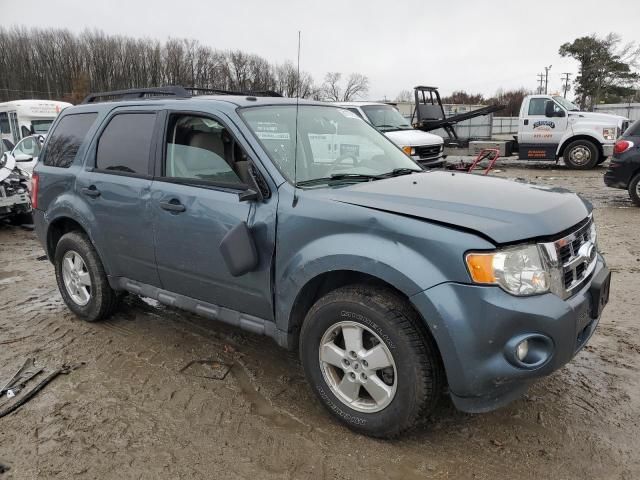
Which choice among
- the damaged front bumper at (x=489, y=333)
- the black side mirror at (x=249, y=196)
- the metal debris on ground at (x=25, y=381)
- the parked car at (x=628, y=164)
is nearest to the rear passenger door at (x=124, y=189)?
the metal debris on ground at (x=25, y=381)

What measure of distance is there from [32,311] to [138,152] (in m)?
2.23

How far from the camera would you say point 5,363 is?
12.8ft

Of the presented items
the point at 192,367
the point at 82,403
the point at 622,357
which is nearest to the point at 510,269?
the point at 622,357

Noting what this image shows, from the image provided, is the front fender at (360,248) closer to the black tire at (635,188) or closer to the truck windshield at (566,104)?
the black tire at (635,188)

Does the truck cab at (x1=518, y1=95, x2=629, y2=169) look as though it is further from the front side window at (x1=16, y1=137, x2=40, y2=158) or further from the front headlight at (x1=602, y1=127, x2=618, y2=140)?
the front side window at (x1=16, y1=137, x2=40, y2=158)

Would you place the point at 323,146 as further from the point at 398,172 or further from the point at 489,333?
the point at 489,333

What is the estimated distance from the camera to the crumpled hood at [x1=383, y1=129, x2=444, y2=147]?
11484 millimetres

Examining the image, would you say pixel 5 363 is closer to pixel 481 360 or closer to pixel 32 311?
pixel 32 311

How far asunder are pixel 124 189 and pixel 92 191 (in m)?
0.44

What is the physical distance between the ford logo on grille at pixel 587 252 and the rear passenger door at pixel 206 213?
1718mm

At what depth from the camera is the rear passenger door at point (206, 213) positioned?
124 inches

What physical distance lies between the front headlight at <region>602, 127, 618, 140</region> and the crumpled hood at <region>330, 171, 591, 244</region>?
13489 millimetres

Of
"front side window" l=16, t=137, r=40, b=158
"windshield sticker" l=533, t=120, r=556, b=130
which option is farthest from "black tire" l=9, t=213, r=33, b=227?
"windshield sticker" l=533, t=120, r=556, b=130

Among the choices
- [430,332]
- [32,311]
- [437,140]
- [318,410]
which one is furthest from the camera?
[437,140]
